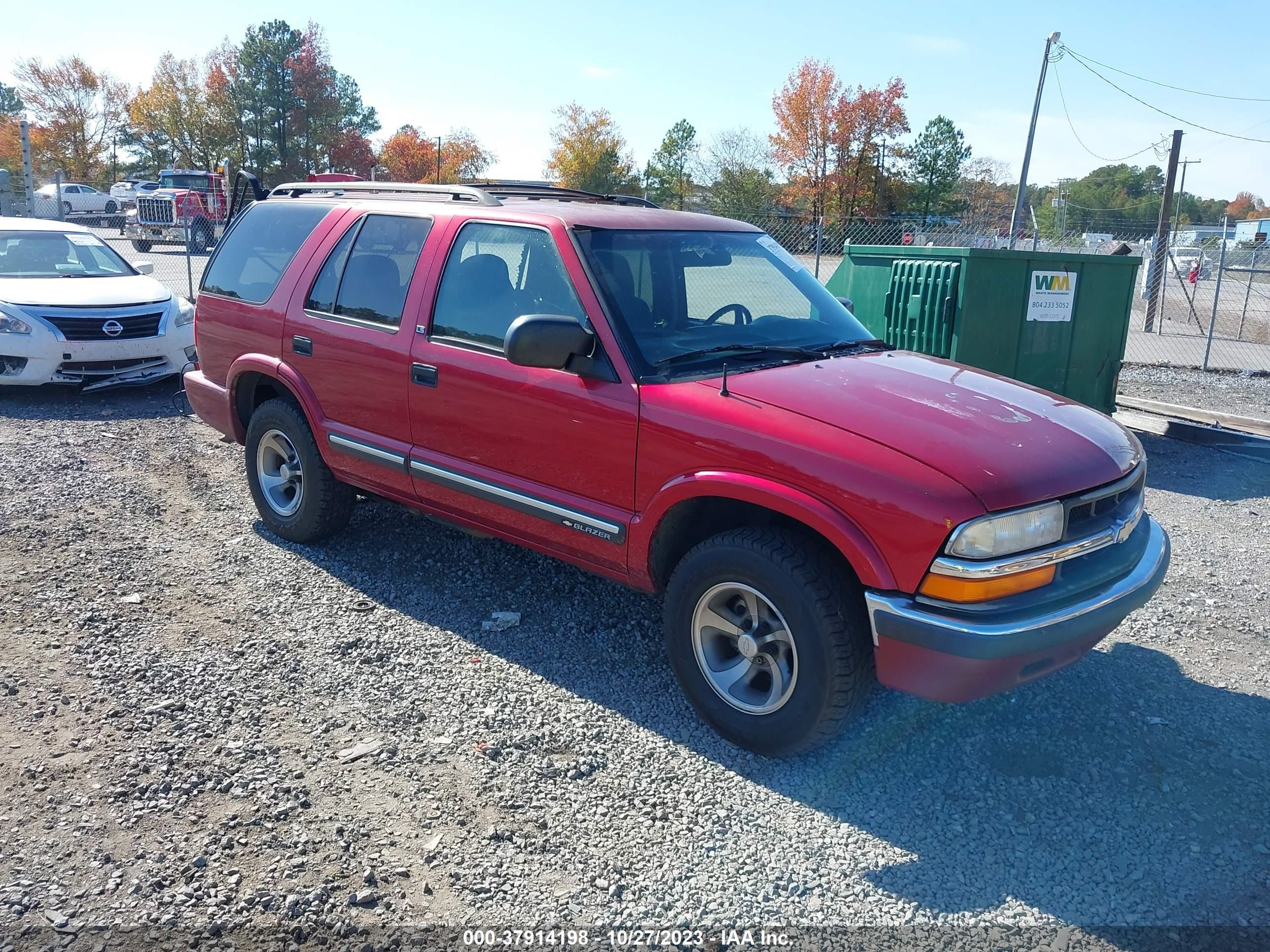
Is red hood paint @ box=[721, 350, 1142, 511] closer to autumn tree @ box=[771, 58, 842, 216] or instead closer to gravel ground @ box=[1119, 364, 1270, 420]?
gravel ground @ box=[1119, 364, 1270, 420]

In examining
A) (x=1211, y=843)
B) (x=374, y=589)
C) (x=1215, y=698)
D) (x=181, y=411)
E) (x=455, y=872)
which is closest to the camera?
(x=455, y=872)

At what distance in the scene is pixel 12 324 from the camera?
8.70m

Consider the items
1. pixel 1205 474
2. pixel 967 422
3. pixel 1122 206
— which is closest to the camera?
pixel 967 422

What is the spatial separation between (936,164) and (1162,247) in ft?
152

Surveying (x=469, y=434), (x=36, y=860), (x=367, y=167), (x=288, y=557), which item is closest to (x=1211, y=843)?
(x=469, y=434)

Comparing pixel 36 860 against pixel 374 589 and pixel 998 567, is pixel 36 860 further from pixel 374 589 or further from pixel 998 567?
pixel 998 567

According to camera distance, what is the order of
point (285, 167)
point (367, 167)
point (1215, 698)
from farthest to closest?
point (367, 167), point (285, 167), point (1215, 698)

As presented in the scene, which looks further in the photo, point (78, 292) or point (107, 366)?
point (78, 292)

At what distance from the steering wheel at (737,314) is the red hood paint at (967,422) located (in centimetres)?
47

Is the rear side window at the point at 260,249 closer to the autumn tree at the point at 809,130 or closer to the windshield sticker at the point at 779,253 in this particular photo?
the windshield sticker at the point at 779,253

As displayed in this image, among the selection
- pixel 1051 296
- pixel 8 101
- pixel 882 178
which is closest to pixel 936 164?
pixel 882 178

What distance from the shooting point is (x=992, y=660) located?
295 cm

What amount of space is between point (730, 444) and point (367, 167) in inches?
2691

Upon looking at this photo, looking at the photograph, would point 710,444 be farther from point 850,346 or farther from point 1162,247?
point 1162,247
